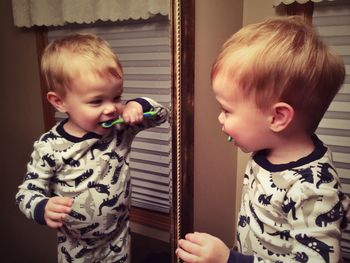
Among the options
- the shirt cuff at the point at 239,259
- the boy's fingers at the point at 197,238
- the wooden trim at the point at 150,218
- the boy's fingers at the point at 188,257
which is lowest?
the wooden trim at the point at 150,218

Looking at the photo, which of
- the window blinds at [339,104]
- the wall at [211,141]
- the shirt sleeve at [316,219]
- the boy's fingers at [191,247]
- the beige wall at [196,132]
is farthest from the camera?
the wall at [211,141]

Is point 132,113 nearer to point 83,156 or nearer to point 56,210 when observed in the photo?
point 83,156

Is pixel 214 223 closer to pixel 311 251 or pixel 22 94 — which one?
pixel 311 251

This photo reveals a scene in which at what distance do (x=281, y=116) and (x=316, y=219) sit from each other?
7.2 inches

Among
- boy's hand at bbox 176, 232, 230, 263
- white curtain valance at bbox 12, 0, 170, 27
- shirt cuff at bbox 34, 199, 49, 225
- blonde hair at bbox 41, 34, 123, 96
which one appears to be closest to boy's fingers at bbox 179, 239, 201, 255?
boy's hand at bbox 176, 232, 230, 263

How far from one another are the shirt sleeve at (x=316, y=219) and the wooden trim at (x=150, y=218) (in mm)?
439

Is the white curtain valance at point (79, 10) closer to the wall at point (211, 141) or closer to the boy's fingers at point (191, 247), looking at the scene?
the wall at point (211, 141)

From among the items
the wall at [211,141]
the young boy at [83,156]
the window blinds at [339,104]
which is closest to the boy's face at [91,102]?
the young boy at [83,156]

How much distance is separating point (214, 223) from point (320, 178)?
72 centimetres

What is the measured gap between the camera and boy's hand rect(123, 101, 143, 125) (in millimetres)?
760

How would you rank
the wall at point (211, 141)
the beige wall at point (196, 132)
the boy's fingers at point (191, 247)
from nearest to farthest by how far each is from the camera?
1. the boy's fingers at point (191, 247)
2. the beige wall at point (196, 132)
3. the wall at point (211, 141)

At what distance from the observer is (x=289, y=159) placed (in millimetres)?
596

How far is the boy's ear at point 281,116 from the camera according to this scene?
0.55 meters

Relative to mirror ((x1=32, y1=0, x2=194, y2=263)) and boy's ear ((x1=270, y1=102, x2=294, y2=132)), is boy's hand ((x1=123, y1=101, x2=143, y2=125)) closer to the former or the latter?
mirror ((x1=32, y1=0, x2=194, y2=263))
